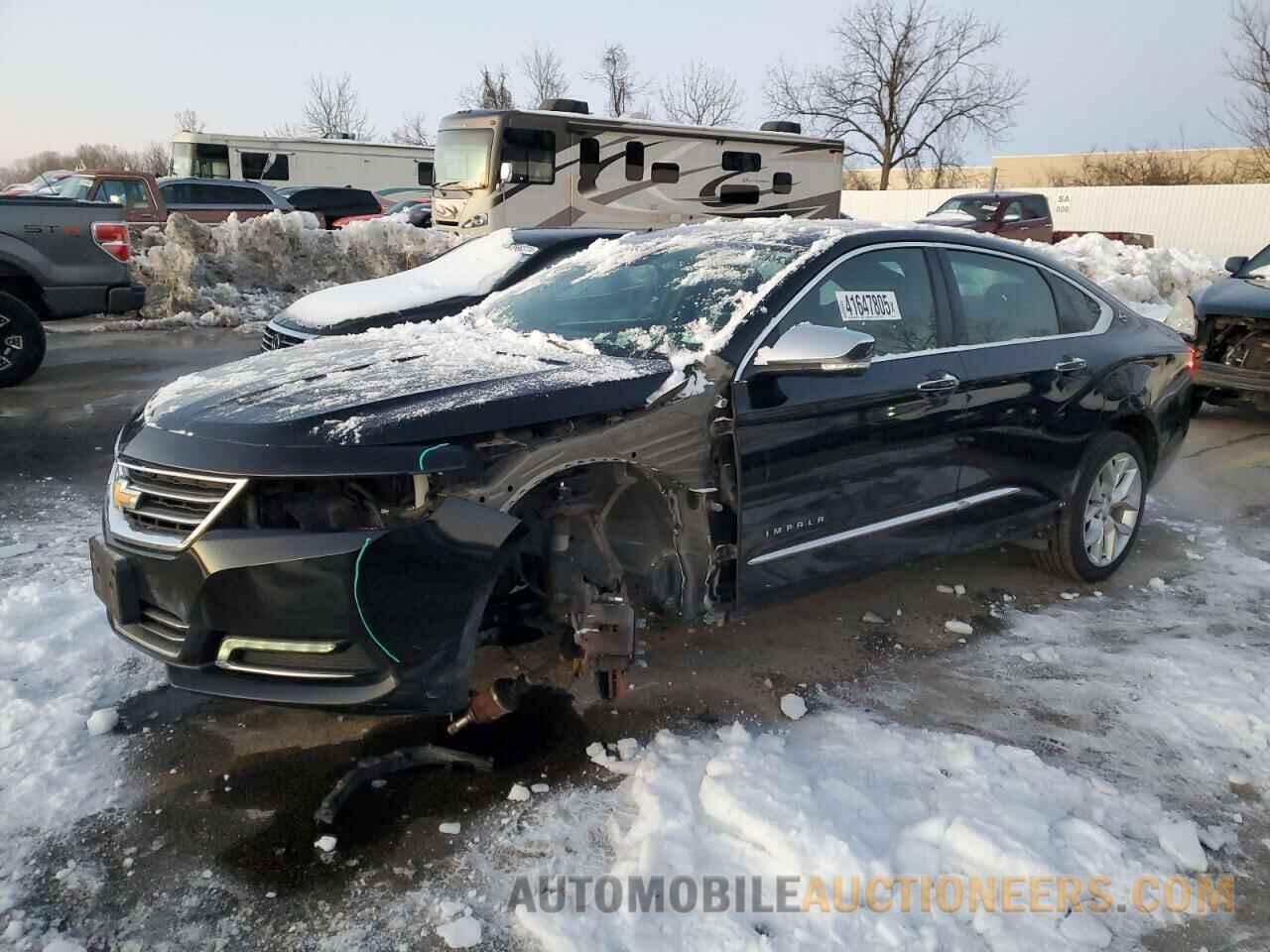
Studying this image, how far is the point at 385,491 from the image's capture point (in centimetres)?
278

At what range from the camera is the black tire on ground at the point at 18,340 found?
9.24 metres

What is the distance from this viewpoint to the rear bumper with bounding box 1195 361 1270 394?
8.11m

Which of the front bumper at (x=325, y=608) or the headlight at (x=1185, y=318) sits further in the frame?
the headlight at (x=1185, y=318)

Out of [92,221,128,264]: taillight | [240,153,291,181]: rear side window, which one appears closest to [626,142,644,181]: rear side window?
[92,221,128,264]: taillight

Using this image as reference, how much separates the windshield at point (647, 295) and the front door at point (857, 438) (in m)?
0.23

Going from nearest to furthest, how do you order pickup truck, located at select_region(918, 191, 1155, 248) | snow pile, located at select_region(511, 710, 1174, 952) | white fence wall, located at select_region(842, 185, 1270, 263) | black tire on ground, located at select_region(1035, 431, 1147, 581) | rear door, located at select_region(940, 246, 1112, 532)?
snow pile, located at select_region(511, 710, 1174, 952), rear door, located at select_region(940, 246, 1112, 532), black tire on ground, located at select_region(1035, 431, 1147, 581), pickup truck, located at select_region(918, 191, 1155, 248), white fence wall, located at select_region(842, 185, 1270, 263)

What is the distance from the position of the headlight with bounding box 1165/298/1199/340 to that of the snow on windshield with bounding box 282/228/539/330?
6.09m

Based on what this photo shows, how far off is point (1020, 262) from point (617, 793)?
3.16m

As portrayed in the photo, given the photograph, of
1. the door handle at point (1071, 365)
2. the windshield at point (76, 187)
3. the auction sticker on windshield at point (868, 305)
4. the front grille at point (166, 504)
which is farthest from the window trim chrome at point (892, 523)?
the windshield at point (76, 187)

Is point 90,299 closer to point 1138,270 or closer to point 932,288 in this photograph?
point 932,288

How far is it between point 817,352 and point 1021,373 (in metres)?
1.51

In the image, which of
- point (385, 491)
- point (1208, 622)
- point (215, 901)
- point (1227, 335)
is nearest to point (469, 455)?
point (385, 491)

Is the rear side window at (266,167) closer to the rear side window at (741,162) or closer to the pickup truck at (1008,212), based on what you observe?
the rear side window at (741,162)

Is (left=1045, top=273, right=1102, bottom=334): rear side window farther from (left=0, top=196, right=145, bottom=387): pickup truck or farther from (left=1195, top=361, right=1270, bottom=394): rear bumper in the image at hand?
(left=0, top=196, right=145, bottom=387): pickup truck
